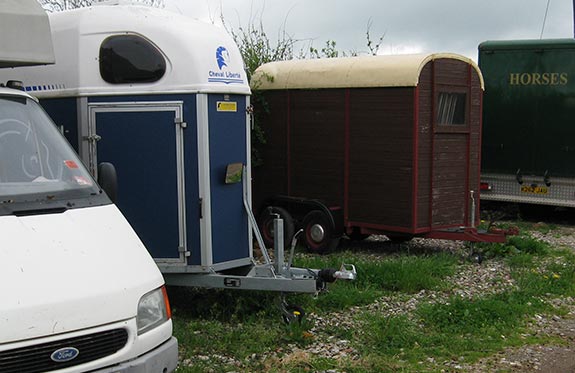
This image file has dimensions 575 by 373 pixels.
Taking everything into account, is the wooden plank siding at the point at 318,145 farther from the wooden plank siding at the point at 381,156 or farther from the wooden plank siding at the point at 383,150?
the wooden plank siding at the point at 381,156

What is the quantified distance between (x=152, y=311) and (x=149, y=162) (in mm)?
3059

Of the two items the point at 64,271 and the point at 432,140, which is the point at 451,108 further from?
the point at 64,271

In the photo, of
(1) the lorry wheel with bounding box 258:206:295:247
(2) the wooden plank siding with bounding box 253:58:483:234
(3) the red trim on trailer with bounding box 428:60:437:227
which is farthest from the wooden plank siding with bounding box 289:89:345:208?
(3) the red trim on trailer with bounding box 428:60:437:227

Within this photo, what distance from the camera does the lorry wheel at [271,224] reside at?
11352 mm

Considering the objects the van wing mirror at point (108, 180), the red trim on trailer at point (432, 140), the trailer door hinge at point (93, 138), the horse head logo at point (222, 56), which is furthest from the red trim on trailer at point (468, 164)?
the van wing mirror at point (108, 180)

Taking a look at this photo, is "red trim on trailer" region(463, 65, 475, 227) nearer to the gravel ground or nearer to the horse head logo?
the gravel ground

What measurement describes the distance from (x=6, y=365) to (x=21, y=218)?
1060 millimetres

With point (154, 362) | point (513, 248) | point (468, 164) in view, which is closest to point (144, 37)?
point (154, 362)

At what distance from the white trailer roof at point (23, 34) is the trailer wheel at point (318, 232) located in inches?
211

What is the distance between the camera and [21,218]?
189 inches

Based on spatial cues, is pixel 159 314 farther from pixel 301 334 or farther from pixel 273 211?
pixel 273 211

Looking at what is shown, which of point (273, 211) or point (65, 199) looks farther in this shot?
point (273, 211)

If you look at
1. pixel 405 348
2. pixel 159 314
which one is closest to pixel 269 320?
pixel 405 348

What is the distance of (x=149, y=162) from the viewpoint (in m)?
7.68
